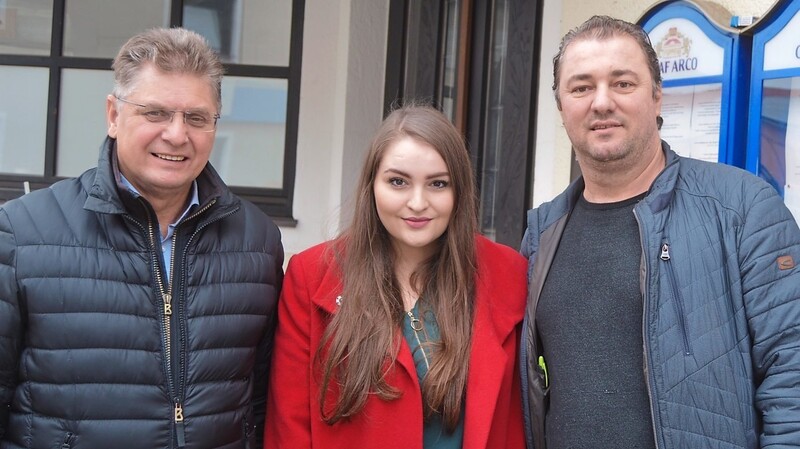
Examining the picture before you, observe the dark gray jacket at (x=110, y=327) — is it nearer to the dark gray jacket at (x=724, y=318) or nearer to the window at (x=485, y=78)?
the dark gray jacket at (x=724, y=318)

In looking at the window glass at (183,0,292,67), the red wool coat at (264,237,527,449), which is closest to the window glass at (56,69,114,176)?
the window glass at (183,0,292,67)

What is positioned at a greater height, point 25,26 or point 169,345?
point 25,26

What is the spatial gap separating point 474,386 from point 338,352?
1.15ft

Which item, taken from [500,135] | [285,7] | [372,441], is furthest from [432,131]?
[285,7]

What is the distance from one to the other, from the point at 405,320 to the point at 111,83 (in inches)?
170

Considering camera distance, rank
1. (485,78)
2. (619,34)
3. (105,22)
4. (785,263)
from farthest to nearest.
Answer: (105,22), (485,78), (619,34), (785,263)

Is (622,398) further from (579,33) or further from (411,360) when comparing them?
(579,33)

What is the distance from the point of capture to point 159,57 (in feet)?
7.25

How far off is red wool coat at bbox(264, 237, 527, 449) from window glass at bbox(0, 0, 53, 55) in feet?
14.2

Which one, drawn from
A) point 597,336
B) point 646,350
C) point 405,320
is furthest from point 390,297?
point 646,350

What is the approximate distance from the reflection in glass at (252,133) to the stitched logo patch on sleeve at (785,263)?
170 inches

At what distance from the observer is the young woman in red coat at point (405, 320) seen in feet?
7.78

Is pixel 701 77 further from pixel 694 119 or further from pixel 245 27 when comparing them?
pixel 245 27

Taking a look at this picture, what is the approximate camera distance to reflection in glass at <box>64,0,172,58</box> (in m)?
6.11
